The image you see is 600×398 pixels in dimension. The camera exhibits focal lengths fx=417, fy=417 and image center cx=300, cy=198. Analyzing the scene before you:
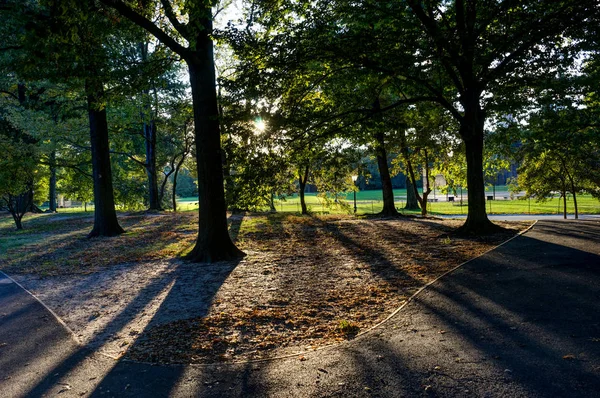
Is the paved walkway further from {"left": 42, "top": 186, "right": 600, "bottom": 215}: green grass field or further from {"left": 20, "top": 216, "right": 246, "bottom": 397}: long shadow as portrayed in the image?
{"left": 42, "top": 186, "right": 600, "bottom": 215}: green grass field

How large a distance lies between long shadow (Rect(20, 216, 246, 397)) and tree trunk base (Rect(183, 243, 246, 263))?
0.32 m

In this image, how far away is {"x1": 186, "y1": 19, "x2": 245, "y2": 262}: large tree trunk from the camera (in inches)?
395

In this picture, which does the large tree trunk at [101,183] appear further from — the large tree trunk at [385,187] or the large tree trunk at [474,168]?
the large tree trunk at [474,168]


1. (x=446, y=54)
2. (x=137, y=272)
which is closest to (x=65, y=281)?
(x=137, y=272)

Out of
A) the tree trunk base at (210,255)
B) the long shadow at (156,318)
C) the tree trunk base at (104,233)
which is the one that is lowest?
the long shadow at (156,318)

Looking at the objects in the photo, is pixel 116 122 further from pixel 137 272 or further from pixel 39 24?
pixel 39 24

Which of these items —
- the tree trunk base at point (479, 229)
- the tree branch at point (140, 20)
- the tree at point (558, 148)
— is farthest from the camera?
the tree at point (558, 148)

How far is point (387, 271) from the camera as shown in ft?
27.2

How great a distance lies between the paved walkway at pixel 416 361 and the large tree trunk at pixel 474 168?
5655 mm

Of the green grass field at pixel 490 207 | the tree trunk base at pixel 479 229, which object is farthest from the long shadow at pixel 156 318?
the green grass field at pixel 490 207

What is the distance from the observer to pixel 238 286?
25.3ft

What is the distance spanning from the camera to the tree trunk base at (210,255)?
10086 millimetres

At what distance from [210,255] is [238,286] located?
2611mm

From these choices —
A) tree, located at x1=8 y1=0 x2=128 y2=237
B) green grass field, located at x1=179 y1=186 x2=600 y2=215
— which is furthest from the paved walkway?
green grass field, located at x1=179 y1=186 x2=600 y2=215
